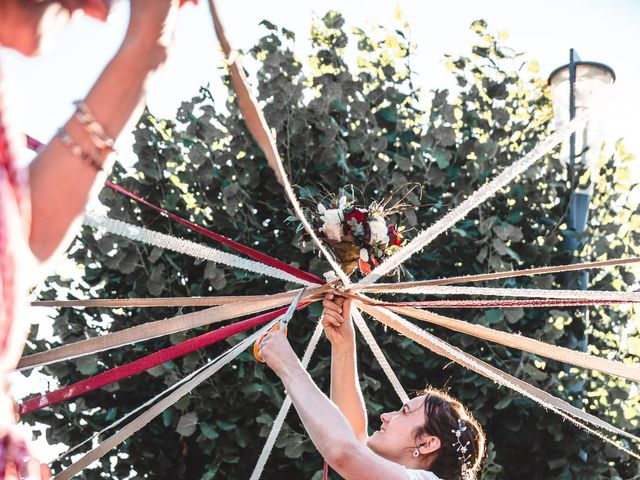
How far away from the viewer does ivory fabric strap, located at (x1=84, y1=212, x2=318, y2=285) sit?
228 centimetres

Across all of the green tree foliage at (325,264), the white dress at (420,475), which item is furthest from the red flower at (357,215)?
the green tree foliage at (325,264)

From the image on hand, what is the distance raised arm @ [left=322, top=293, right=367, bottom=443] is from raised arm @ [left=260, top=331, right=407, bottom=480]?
34.9 inches

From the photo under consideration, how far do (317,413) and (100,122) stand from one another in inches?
74.8

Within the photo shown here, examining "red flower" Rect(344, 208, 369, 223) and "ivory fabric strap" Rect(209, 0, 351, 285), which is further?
"red flower" Rect(344, 208, 369, 223)

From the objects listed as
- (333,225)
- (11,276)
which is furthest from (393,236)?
(11,276)

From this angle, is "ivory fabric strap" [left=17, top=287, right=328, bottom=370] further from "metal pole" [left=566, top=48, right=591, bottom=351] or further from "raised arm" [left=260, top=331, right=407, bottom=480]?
"metal pole" [left=566, top=48, right=591, bottom=351]

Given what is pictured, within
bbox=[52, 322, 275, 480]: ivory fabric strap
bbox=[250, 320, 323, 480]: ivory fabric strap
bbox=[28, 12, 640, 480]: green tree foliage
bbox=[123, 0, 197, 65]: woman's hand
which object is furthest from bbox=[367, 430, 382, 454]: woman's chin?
bbox=[123, 0, 197, 65]: woman's hand

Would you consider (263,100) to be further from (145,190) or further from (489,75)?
(489,75)

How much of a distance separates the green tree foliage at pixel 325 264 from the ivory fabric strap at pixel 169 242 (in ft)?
6.51

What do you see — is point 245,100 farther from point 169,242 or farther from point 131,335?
point 131,335

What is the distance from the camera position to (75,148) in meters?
1.05

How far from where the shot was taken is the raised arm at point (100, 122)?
3.40 feet

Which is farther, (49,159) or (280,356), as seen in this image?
(280,356)

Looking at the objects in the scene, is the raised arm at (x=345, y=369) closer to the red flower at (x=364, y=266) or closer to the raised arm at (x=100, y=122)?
the red flower at (x=364, y=266)
